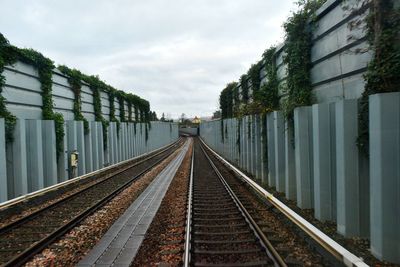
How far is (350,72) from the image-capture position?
7.12m

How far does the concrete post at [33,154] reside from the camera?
42.1ft

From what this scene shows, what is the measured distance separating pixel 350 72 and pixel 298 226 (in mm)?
3298

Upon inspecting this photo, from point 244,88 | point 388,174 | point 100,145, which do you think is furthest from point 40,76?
point 388,174

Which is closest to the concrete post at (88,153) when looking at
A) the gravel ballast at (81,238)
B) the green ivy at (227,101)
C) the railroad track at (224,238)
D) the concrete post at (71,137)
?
the concrete post at (71,137)

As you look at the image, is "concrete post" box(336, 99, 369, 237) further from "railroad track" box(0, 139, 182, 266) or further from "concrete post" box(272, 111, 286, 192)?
"railroad track" box(0, 139, 182, 266)

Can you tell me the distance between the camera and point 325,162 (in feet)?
24.2

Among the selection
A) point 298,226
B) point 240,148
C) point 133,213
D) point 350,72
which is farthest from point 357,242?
point 240,148

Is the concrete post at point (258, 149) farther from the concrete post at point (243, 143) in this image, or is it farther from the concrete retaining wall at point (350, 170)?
the concrete retaining wall at point (350, 170)

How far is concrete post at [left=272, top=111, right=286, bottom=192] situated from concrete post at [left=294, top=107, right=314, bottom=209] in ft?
6.83

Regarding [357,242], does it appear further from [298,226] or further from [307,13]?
[307,13]

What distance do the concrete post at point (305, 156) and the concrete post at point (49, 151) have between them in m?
9.97

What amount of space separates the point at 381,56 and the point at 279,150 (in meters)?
5.91

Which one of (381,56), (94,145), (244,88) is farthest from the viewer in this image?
(244,88)

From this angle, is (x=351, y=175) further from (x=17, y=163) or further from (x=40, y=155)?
(x=40, y=155)
